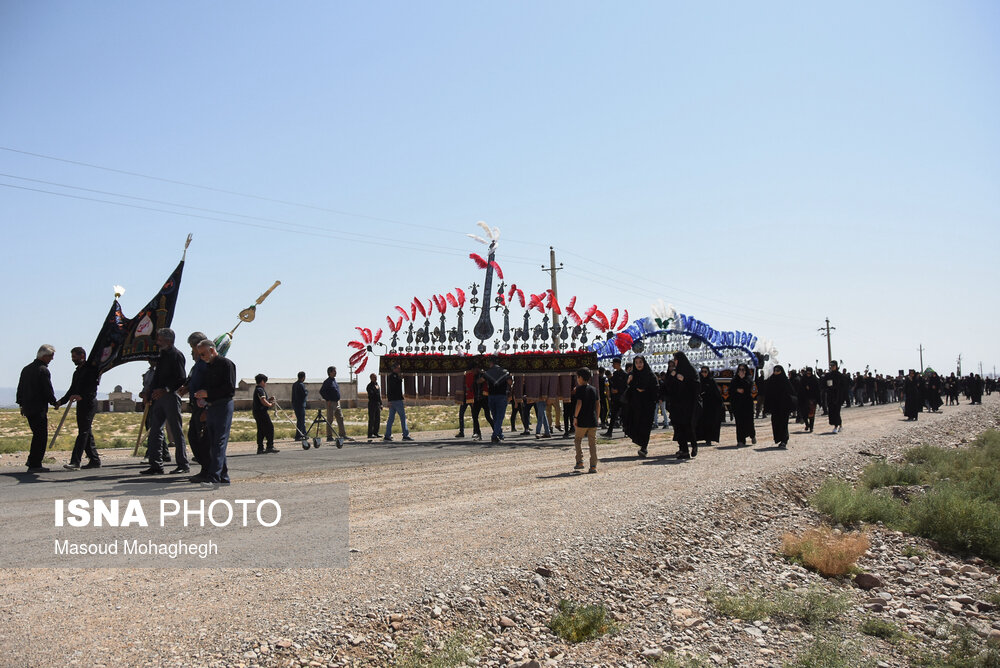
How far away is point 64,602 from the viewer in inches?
207

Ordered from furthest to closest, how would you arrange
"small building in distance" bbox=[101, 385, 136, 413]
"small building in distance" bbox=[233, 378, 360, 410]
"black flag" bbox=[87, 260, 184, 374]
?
1. "small building in distance" bbox=[101, 385, 136, 413]
2. "small building in distance" bbox=[233, 378, 360, 410]
3. "black flag" bbox=[87, 260, 184, 374]

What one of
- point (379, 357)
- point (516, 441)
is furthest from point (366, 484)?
point (379, 357)

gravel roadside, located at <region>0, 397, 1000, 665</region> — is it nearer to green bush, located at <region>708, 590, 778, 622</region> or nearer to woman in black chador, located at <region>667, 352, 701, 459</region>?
green bush, located at <region>708, 590, 778, 622</region>

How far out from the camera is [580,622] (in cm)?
652

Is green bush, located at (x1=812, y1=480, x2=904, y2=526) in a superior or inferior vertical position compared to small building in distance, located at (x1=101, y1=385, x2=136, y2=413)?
inferior

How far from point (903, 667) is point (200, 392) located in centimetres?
803

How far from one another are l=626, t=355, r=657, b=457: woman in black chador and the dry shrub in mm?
4838

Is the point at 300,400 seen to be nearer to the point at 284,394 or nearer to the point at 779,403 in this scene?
the point at 779,403

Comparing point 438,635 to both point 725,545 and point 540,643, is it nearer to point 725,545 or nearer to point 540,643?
point 540,643

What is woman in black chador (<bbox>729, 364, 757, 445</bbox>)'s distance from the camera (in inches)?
718

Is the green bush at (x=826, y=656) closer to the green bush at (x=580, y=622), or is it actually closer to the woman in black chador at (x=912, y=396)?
the green bush at (x=580, y=622)

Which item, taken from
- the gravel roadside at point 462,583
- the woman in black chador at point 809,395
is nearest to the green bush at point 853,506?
the gravel roadside at point 462,583

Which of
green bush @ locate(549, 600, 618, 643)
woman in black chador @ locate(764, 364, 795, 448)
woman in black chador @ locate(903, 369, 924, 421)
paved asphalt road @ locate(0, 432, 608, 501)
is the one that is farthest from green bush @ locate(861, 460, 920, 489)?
woman in black chador @ locate(903, 369, 924, 421)

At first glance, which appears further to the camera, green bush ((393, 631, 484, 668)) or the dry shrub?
the dry shrub
